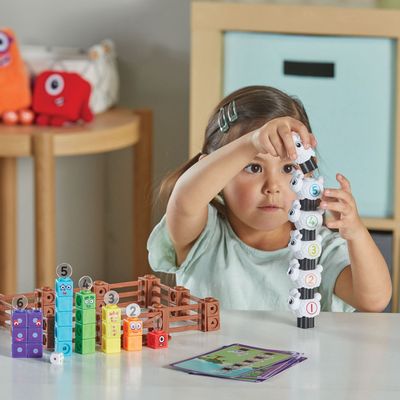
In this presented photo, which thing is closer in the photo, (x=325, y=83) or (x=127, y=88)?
(x=325, y=83)

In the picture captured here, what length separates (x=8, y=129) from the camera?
2648 mm

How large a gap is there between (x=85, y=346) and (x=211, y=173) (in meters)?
0.35

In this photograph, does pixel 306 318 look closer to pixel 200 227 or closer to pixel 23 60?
pixel 200 227

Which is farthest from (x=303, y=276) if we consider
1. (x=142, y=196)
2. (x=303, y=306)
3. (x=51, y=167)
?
(x=142, y=196)

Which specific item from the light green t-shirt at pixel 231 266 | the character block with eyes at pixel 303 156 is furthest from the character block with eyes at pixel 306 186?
the light green t-shirt at pixel 231 266

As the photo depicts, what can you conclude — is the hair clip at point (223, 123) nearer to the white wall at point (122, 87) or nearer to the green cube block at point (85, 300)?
the green cube block at point (85, 300)

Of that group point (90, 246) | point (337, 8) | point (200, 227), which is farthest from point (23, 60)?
point (200, 227)

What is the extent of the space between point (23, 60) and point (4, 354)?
1.80 meters

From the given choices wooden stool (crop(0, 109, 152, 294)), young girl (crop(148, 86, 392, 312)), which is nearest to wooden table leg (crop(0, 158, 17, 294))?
wooden stool (crop(0, 109, 152, 294))

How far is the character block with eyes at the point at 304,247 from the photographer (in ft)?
4.35

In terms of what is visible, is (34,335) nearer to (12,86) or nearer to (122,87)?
(12,86)

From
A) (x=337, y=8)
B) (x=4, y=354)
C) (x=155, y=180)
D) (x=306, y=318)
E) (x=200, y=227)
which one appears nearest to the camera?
(x=4, y=354)

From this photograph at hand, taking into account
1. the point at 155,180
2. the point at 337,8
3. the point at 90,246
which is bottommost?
the point at 90,246

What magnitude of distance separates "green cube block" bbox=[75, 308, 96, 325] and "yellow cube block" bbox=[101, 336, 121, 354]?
0.08ft
